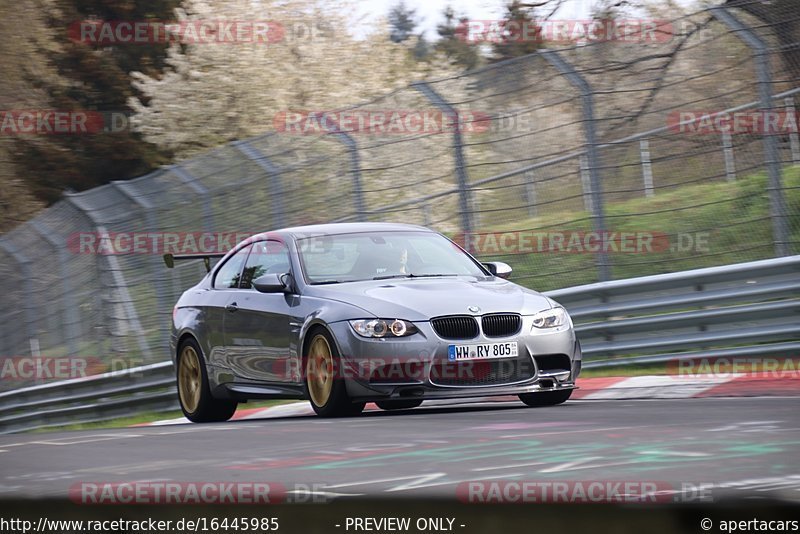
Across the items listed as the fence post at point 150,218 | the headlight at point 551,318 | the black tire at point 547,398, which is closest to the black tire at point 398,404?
the black tire at point 547,398

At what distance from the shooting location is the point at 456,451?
18.9 feet

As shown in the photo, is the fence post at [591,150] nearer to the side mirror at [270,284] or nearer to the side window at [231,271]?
the side window at [231,271]

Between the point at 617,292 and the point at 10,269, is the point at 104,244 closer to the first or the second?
the point at 10,269

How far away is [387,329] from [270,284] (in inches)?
48.4

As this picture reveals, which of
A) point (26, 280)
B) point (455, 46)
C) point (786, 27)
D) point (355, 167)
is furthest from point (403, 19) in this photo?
point (786, 27)

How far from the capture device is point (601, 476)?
4508 millimetres

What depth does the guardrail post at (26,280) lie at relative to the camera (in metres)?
18.8

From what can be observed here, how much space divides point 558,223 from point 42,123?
102ft

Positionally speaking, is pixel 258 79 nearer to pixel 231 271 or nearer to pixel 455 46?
pixel 231 271

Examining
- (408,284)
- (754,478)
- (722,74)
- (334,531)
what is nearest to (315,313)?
(408,284)

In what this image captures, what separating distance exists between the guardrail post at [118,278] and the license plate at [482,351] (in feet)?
29.0

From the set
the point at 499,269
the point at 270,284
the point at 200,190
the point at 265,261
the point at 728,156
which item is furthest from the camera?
the point at 200,190

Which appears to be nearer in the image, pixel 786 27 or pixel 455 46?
pixel 786 27

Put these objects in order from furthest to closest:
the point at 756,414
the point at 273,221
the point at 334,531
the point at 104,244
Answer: the point at 104,244 → the point at 273,221 → the point at 756,414 → the point at 334,531
